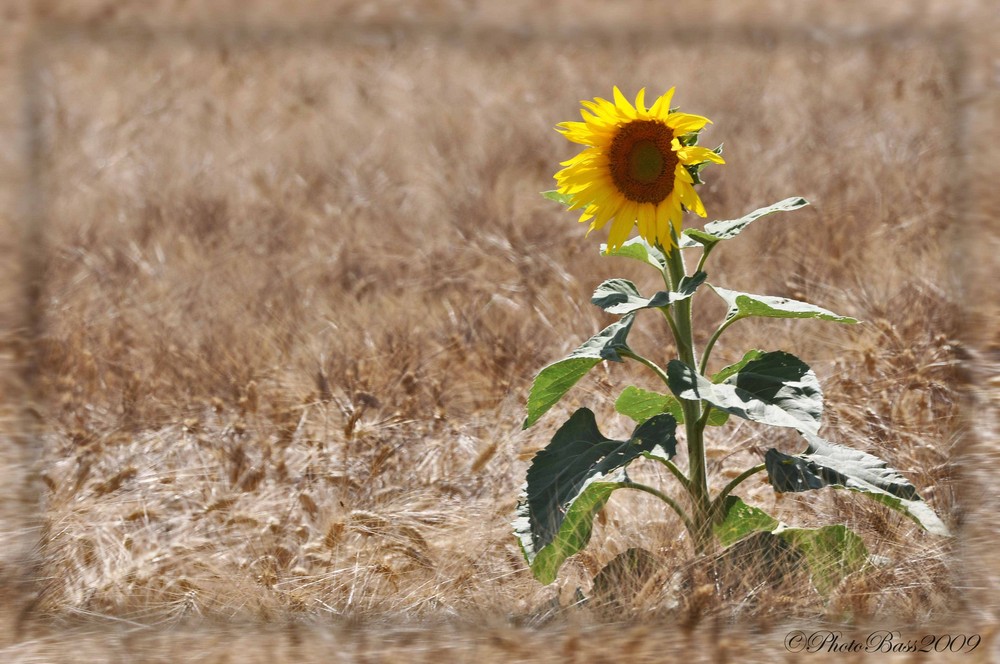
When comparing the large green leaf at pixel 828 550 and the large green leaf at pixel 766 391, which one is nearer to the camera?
the large green leaf at pixel 766 391

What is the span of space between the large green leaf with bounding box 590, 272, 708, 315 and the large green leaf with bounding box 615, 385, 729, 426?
22 cm

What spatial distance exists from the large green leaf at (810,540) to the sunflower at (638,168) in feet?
2.02

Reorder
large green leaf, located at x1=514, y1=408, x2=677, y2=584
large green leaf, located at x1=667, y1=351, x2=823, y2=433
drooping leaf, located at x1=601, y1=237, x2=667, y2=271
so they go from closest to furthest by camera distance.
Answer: large green leaf, located at x1=667, y1=351, x2=823, y2=433
large green leaf, located at x1=514, y1=408, x2=677, y2=584
drooping leaf, located at x1=601, y1=237, x2=667, y2=271

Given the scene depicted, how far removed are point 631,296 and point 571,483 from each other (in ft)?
1.34

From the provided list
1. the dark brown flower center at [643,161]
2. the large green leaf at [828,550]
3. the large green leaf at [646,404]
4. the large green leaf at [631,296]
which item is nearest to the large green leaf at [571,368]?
the large green leaf at [631,296]

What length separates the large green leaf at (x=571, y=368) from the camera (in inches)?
83.6

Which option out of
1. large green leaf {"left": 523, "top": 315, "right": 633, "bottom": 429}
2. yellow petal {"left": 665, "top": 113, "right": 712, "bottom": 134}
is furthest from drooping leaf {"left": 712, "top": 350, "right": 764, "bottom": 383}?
yellow petal {"left": 665, "top": 113, "right": 712, "bottom": 134}

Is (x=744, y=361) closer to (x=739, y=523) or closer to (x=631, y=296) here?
(x=631, y=296)

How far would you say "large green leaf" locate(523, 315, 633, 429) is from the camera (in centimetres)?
212

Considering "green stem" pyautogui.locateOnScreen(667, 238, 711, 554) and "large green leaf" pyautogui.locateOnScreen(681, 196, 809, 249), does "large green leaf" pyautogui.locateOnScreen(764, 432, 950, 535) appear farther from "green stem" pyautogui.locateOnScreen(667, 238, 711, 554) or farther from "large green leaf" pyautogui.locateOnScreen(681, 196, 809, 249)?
"large green leaf" pyautogui.locateOnScreen(681, 196, 809, 249)

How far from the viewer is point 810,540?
2.21 meters

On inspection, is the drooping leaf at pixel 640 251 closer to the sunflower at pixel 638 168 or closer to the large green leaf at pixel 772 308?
the sunflower at pixel 638 168

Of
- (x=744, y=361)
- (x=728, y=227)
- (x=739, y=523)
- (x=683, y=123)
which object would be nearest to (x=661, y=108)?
(x=683, y=123)

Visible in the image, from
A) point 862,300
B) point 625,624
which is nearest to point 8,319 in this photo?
point 625,624
